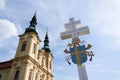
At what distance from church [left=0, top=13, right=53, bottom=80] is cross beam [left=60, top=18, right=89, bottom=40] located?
776 inches

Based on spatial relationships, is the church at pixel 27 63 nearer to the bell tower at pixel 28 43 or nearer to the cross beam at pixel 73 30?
the bell tower at pixel 28 43

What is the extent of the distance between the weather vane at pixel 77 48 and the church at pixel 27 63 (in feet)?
65.3

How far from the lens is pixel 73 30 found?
7.05 meters

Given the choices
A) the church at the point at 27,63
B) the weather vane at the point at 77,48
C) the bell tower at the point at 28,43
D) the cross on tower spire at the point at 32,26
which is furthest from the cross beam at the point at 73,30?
the cross on tower spire at the point at 32,26

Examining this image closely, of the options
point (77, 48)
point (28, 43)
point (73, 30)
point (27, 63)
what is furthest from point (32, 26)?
point (77, 48)

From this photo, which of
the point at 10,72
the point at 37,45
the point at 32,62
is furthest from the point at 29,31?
the point at 10,72

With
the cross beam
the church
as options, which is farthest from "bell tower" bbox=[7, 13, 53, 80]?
the cross beam

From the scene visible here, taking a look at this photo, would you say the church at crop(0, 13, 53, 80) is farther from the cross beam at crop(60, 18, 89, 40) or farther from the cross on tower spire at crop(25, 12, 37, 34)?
the cross beam at crop(60, 18, 89, 40)

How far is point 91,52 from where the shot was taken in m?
6.14

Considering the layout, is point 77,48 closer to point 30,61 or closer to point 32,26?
point 30,61

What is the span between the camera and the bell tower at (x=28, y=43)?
95.1ft

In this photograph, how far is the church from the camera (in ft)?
86.8

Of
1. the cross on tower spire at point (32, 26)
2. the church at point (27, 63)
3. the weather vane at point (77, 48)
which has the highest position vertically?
the cross on tower spire at point (32, 26)

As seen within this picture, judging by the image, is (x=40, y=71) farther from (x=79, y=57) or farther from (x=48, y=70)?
(x=79, y=57)
